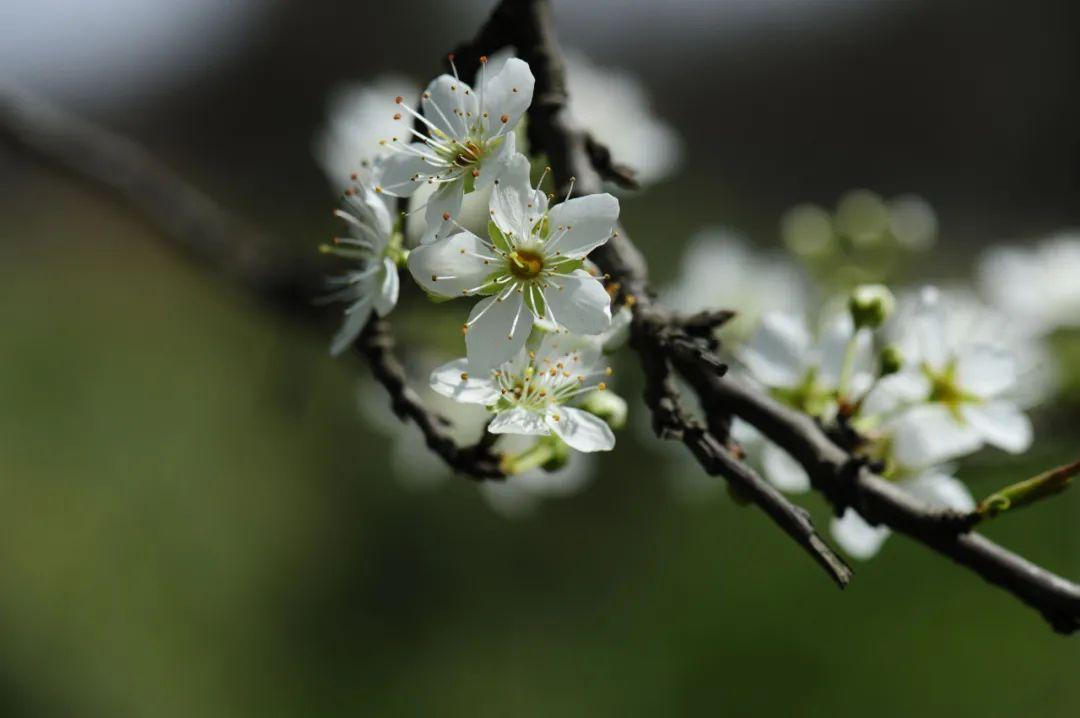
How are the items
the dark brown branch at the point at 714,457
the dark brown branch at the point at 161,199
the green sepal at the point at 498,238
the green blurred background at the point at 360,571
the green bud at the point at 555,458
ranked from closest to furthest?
the dark brown branch at the point at 714,457 < the green sepal at the point at 498,238 < the green bud at the point at 555,458 < the dark brown branch at the point at 161,199 < the green blurred background at the point at 360,571

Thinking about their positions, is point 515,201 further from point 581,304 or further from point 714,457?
point 714,457

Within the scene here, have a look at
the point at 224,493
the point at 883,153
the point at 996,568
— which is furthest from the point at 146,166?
the point at 883,153

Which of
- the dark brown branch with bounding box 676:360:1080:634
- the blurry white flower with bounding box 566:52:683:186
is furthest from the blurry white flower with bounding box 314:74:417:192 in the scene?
the dark brown branch with bounding box 676:360:1080:634

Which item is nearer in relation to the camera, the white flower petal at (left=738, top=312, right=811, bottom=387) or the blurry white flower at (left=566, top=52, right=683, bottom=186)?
the white flower petal at (left=738, top=312, right=811, bottom=387)

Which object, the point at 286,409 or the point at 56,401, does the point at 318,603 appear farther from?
the point at 56,401

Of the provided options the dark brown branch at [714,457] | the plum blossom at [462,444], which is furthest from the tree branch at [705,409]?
the plum blossom at [462,444]

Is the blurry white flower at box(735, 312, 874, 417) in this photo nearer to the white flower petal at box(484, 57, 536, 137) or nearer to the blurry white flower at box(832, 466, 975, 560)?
the blurry white flower at box(832, 466, 975, 560)

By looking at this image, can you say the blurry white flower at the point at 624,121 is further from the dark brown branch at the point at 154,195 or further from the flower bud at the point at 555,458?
the flower bud at the point at 555,458
